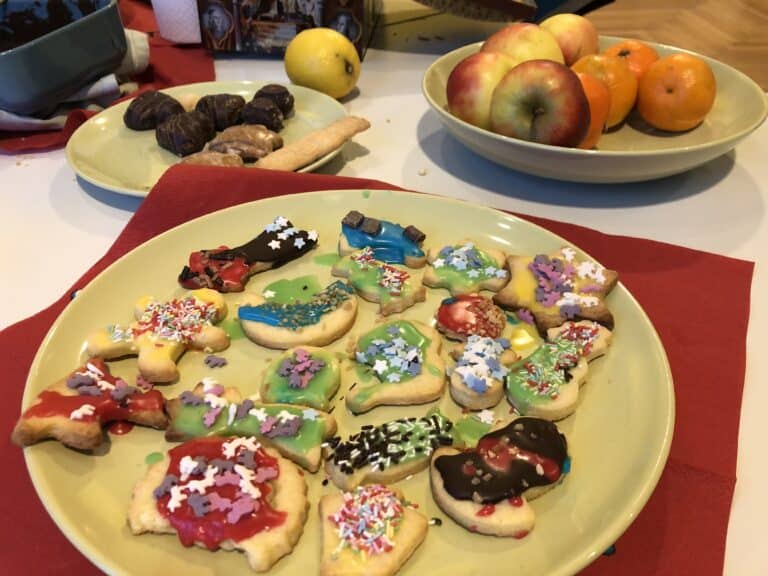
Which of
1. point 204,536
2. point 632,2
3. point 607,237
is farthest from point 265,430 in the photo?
point 632,2

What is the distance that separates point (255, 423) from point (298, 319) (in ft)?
0.66

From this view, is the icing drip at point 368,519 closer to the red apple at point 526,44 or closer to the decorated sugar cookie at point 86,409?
the decorated sugar cookie at point 86,409

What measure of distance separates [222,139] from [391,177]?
376 millimetres

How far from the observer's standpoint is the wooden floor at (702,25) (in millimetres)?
1966

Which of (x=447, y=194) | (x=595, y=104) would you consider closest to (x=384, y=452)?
(x=447, y=194)

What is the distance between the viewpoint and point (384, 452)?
2.62 ft

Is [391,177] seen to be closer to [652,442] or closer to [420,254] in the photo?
[420,254]

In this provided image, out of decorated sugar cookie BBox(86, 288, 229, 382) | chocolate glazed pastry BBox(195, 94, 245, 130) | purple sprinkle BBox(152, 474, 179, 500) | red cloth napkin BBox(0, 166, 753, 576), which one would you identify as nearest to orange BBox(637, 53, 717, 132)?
red cloth napkin BBox(0, 166, 753, 576)

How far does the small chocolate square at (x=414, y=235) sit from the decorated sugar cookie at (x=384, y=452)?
0.38 meters

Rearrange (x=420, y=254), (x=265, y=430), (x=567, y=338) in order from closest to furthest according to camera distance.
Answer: (x=265, y=430) < (x=567, y=338) < (x=420, y=254)

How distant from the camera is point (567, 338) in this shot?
Answer: 94 centimetres

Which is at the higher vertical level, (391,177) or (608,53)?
(608,53)

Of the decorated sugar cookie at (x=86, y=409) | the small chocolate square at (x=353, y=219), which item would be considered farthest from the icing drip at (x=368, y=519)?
the small chocolate square at (x=353, y=219)

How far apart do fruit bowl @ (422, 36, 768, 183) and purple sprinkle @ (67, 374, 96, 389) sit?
818 millimetres
